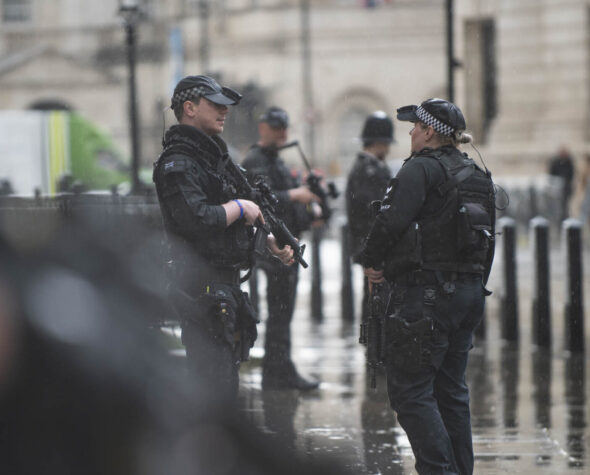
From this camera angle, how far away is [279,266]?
29.2 feet

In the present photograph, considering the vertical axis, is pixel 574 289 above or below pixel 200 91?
below

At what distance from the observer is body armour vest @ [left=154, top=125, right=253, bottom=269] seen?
5.94m

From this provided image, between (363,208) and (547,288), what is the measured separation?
263cm

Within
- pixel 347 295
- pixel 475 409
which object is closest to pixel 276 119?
pixel 475 409

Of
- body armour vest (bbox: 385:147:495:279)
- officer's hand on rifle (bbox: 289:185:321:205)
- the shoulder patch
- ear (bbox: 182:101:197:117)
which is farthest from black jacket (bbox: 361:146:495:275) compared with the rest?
officer's hand on rifle (bbox: 289:185:321:205)

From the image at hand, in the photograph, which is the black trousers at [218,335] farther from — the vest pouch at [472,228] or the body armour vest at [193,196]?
the vest pouch at [472,228]

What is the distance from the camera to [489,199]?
5922 millimetres

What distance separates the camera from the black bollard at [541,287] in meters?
11.0

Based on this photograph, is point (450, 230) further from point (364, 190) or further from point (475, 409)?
point (364, 190)

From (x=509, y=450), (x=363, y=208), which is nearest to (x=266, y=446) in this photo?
(x=509, y=450)

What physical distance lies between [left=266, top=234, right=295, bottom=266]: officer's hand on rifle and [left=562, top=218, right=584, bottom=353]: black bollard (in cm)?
467

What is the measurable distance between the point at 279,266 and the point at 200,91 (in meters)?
2.97

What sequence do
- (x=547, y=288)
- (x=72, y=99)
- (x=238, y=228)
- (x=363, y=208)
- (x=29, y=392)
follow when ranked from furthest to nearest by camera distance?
1. (x=72, y=99)
2. (x=547, y=288)
3. (x=363, y=208)
4. (x=238, y=228)
5. (x=29, y=392)

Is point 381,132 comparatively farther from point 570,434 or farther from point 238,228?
point 238,228
